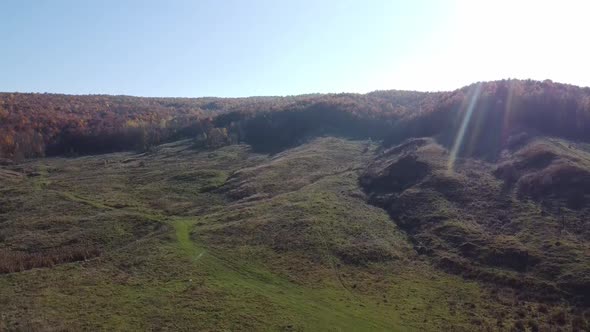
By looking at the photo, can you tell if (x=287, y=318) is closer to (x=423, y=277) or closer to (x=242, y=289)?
(x=242, y=289)

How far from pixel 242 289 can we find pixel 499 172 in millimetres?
46526

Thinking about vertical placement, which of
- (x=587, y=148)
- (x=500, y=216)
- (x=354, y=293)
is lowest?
(x=354, y=293)

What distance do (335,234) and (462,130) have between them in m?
52.3

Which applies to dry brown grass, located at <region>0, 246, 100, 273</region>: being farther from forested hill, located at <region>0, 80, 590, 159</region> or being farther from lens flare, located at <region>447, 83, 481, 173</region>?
forested hill, located at <region>0, 80, 590, 159</region>

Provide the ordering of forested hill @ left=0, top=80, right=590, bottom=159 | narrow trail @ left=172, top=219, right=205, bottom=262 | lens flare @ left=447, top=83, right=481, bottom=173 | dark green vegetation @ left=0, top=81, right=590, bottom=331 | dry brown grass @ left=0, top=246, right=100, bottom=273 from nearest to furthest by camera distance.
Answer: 1. dark green vegetation @ left=0, top=81, right=590, bottom=331
2. dry brown grass @ left=0, top=246, right=100, bottom=273
3. narrow trail @ left=172, top=219, right=205, bottom=262
4. lens flare @ left=447, top=83, right=481, bottom=173
5. forested hill @ left=0, top=80, right=590, bottom=159

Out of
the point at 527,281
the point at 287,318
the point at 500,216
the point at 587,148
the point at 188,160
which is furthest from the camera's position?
the point at 188,160

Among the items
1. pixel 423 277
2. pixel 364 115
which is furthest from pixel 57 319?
pixel 364 115

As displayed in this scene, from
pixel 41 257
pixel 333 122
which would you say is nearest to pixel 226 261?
pixel 41 257

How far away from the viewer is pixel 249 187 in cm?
7731

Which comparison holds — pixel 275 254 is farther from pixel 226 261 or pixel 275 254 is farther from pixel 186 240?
pixel 186 240

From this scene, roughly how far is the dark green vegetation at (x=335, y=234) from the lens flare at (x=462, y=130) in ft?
1.58

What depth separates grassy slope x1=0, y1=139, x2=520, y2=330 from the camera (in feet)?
110

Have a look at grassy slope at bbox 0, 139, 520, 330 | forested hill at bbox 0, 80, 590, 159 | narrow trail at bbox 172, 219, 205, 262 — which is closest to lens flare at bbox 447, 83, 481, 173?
forested hill at bbox 0, 80, 590, 159

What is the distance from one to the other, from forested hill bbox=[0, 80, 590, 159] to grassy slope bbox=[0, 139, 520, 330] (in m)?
33.0
